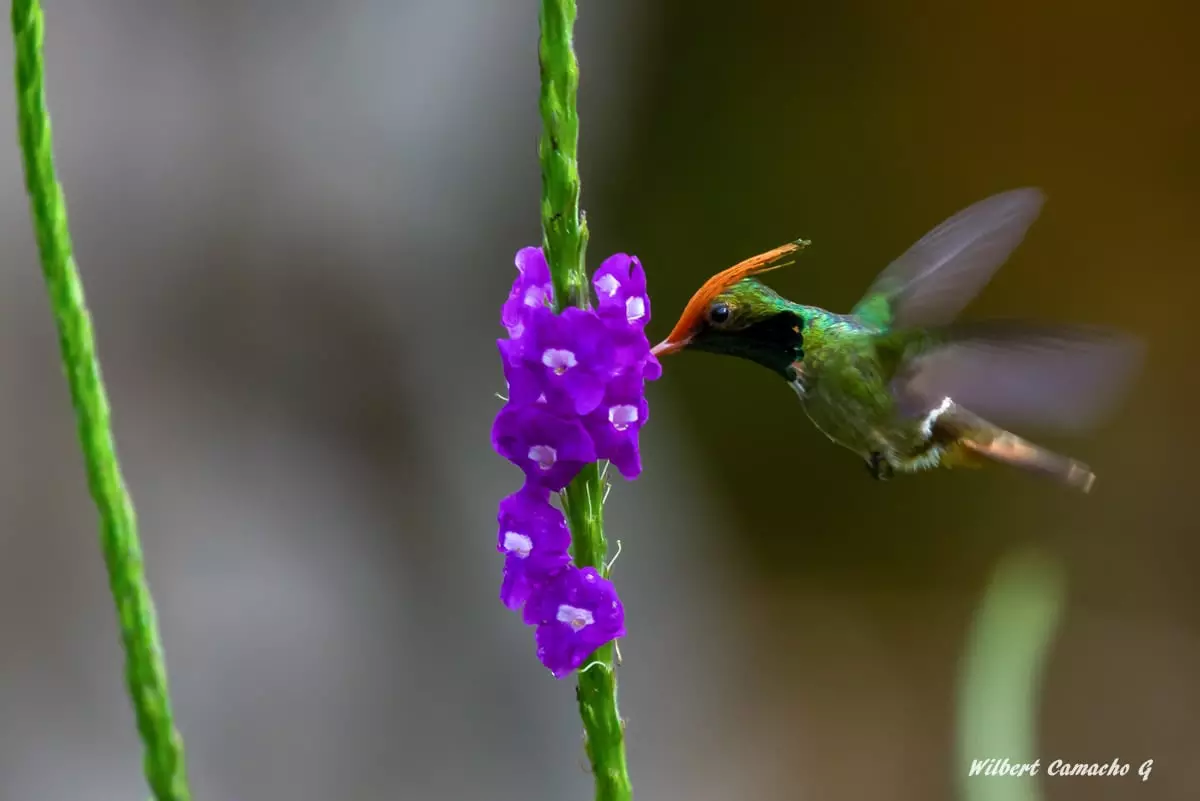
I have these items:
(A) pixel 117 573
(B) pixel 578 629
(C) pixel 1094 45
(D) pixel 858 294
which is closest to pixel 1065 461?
(B) pixel 578 629

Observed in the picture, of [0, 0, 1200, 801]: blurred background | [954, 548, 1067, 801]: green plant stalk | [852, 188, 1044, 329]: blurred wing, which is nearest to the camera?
[852, 188, 1044, 329]: blurred wing

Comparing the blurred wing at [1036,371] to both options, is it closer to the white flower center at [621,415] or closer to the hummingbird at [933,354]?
the hummingbird at [933,354]

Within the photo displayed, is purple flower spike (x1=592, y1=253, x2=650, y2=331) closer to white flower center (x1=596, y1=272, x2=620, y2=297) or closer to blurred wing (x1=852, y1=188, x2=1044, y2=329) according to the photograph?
white flower center (x1=596, y1=272, x2=620, y2=297)

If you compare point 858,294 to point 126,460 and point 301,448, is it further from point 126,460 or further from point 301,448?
point 126,460

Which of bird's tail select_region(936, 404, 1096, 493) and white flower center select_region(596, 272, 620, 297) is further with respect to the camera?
bird's tail select_region(936, 404, 1096, 493)

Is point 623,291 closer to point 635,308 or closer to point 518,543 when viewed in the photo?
point 635,308

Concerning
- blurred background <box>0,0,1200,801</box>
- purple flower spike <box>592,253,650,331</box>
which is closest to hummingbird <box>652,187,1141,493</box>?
purple flower spike <box>592,253,650,331</box>
